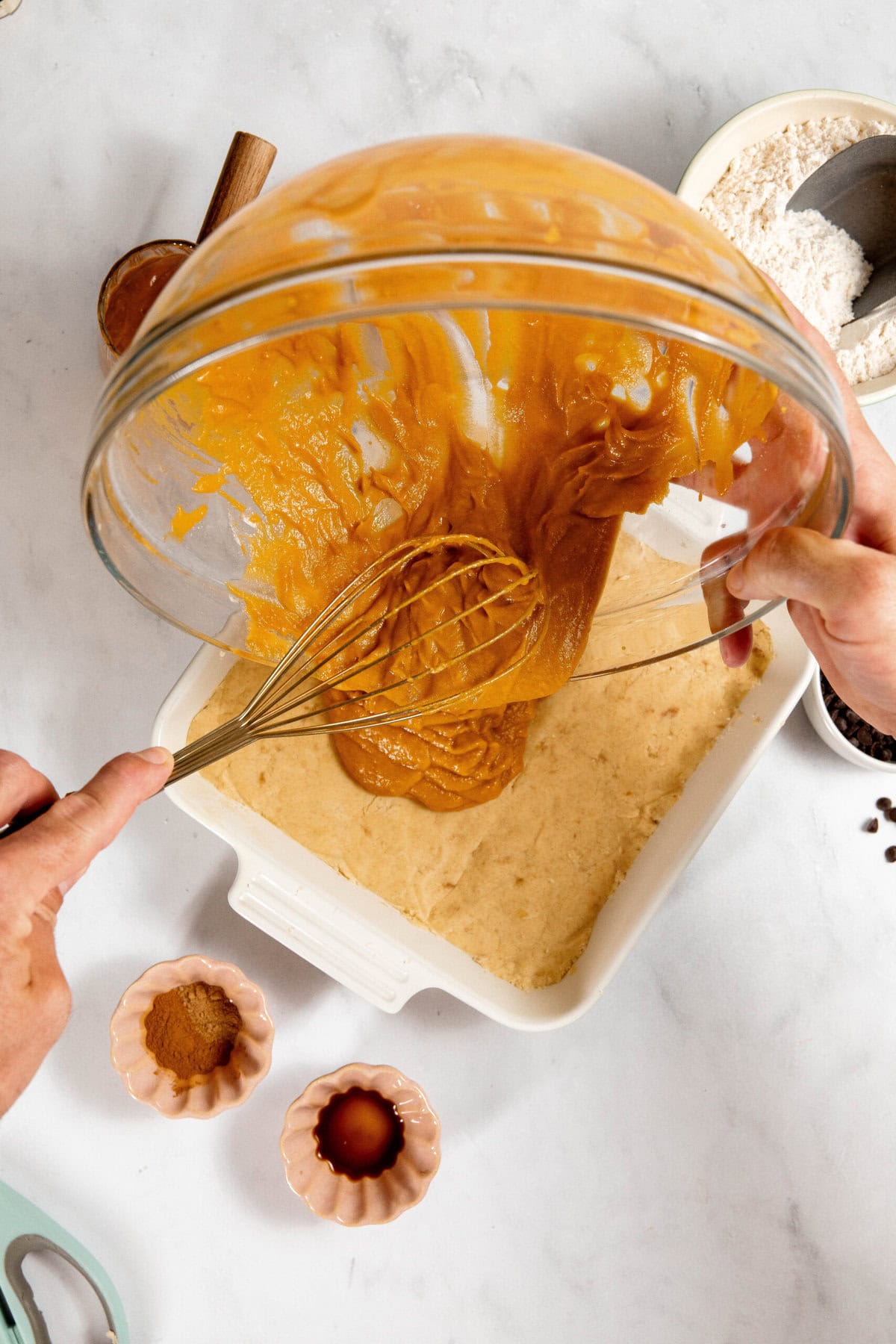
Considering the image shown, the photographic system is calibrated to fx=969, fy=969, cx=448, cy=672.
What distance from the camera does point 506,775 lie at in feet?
2.91

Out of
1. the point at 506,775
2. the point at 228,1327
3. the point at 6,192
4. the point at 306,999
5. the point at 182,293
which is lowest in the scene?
Result: the point at 228,1327

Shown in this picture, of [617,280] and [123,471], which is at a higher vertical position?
[617,280]

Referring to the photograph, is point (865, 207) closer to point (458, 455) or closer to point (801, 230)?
point (801, 230)

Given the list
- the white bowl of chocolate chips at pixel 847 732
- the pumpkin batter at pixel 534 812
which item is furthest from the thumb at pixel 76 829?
the white bowl of chocolate chips at pixel 847 732

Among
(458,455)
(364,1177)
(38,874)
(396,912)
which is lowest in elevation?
(364,1177)

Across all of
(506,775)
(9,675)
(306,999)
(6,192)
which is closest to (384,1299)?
(306,999)

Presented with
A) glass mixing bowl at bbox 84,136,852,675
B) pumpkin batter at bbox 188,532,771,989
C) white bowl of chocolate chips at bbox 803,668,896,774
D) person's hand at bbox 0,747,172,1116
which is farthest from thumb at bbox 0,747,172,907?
white bowl of chocolate chips at bbox 803,668,896,774

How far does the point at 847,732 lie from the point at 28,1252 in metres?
0.88

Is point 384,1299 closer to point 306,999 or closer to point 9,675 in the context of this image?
point 306,999

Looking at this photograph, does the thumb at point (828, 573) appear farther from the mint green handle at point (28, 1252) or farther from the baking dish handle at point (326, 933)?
the mint green handle at point (28, 1252)

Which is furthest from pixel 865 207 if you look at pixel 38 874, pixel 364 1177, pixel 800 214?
pixel 364 1177

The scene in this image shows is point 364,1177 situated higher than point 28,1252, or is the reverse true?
point 364,1177

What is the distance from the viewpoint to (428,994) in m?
0.91

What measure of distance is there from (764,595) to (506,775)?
0.31 m
